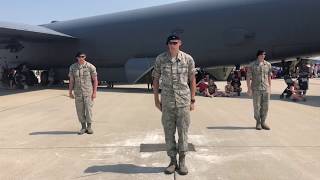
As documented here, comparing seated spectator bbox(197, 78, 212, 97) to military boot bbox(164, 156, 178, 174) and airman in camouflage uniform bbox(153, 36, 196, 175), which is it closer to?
airman in camouflage uniform bbox(153, 36, 196, 175)

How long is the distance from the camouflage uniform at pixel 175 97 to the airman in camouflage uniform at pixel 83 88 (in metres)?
3.28

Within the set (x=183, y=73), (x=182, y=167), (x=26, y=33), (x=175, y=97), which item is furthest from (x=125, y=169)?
(x=26, y=33)

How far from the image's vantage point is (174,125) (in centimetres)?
559

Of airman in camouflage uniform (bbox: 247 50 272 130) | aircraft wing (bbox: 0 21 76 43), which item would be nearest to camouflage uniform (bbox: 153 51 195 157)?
airman in camouflage uniform (bbox: 247 50 272 130)

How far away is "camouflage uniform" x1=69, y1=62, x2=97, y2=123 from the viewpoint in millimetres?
8523

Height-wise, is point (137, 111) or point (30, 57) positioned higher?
point (30, 57)

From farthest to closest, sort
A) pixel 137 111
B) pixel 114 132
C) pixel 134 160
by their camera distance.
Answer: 1. pixel 137 111
2. pixel 114 132
3. pixel 134 160

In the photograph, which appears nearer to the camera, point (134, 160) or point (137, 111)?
point (134, 160)

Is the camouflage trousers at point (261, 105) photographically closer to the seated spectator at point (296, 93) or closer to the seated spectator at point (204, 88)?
the seated spectator at point (296, 93)

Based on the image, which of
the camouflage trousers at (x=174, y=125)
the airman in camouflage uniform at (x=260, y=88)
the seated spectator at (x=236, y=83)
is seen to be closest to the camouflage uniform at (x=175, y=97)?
the camouflage trousers at (x=174, y=125)

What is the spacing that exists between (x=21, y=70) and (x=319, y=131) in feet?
63.0

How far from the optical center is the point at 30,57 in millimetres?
23375

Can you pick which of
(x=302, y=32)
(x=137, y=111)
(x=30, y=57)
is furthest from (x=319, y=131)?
(x=30, y=57)

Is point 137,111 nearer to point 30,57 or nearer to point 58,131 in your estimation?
point 58,131
